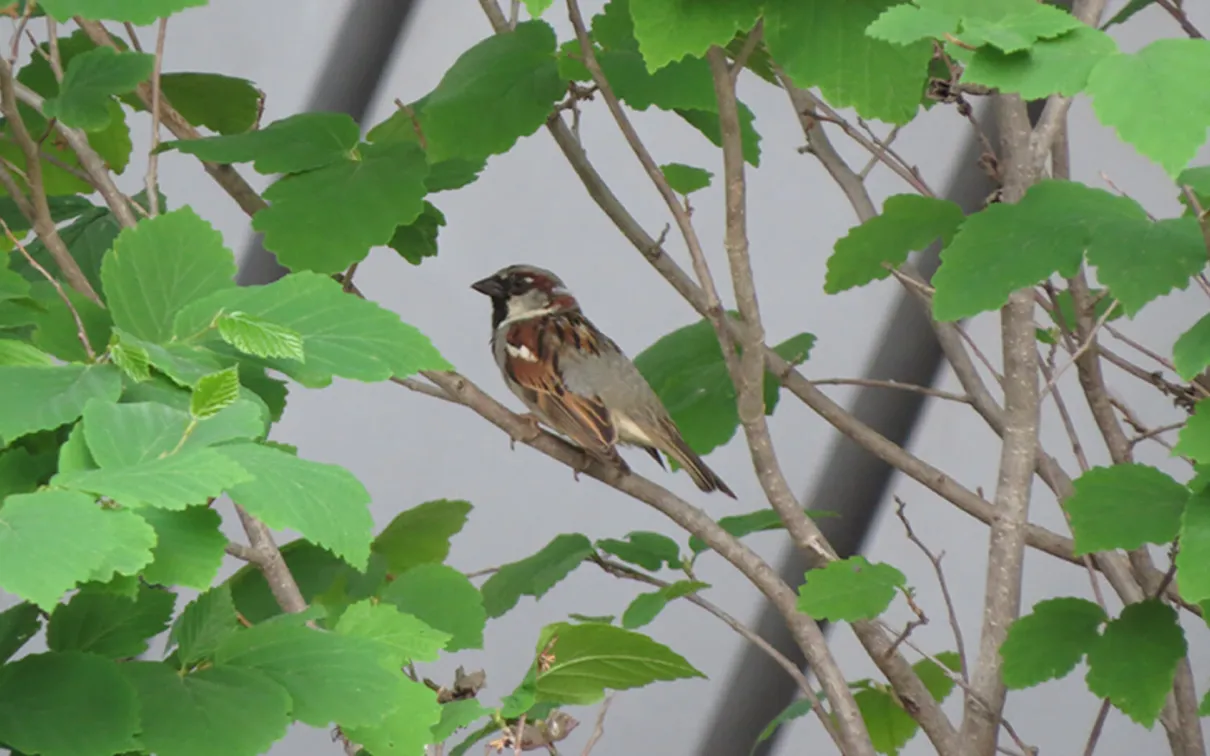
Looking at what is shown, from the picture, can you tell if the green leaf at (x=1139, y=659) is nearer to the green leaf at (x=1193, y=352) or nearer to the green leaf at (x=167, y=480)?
the green leaf at (x=1193, y=352)

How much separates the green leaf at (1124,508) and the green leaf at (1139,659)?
0.22 ft

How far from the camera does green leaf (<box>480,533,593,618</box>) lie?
2.85ft

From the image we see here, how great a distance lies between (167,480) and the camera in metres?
0.28

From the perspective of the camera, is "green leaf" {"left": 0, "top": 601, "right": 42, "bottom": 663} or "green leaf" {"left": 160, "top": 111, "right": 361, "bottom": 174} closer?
"green leaf" {"left": 0, "top": 601, "right": 42, "bottom": 663}

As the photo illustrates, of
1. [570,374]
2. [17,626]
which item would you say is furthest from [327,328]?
Result: [570,374]

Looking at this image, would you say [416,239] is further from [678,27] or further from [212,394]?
[212,394]

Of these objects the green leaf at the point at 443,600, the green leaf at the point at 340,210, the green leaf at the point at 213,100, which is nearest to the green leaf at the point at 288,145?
the green leaf at the point at 340,210

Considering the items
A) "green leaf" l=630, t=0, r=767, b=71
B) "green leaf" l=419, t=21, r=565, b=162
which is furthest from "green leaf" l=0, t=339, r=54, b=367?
"green leaf" l=419, t=21, r=565, b=162

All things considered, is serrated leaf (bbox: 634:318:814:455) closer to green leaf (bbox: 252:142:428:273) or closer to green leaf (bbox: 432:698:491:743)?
green leaf (bbox: 252:142:428:273)

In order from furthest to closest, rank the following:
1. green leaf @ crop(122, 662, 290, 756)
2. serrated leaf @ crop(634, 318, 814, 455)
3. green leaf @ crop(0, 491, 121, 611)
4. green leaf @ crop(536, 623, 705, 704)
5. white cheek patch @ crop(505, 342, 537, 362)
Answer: white cheek patch @ crop(505, 342, 537, 362), serrated leaf @ crop(634, 318, 814, 455), green leaf @ crop(536, 623, 705, 704), green leaf @ crop(122, 662, 290, 756), green leaf @ crop(0, 491, 121, 611)

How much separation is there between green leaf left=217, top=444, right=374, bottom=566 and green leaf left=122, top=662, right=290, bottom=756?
0.08m

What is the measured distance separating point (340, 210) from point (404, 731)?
37 cm

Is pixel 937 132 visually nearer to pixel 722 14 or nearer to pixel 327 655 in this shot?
pixel 722 14

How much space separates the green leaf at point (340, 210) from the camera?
2.24 feet
